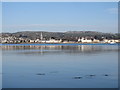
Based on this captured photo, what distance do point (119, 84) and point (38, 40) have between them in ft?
233

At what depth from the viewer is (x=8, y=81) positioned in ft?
25.4

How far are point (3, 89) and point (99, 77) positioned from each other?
308 centimetres

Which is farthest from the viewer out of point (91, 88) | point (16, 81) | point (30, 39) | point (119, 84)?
point (30, 39)

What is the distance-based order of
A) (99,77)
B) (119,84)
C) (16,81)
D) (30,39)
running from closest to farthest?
(119,84), (16,81), (99,77), (30,39)

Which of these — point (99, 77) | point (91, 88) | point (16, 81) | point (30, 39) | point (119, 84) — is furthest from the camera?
point (30, 39)

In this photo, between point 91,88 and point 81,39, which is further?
point 81,39

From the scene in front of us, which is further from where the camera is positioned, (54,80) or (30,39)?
(30,39)

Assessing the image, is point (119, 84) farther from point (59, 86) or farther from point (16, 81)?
point (16, 81)

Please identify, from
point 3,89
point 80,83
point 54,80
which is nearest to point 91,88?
point 80,83

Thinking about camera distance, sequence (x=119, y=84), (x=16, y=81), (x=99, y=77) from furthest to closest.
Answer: (x=99, y=77) → (x=16, y=81) → (x=119, y=84)

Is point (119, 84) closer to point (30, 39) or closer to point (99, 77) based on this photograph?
point (99, 77)

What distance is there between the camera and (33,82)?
24.6 ft

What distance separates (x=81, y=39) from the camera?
78688 mm

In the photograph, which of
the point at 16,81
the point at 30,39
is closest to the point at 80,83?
the point at 16,81
